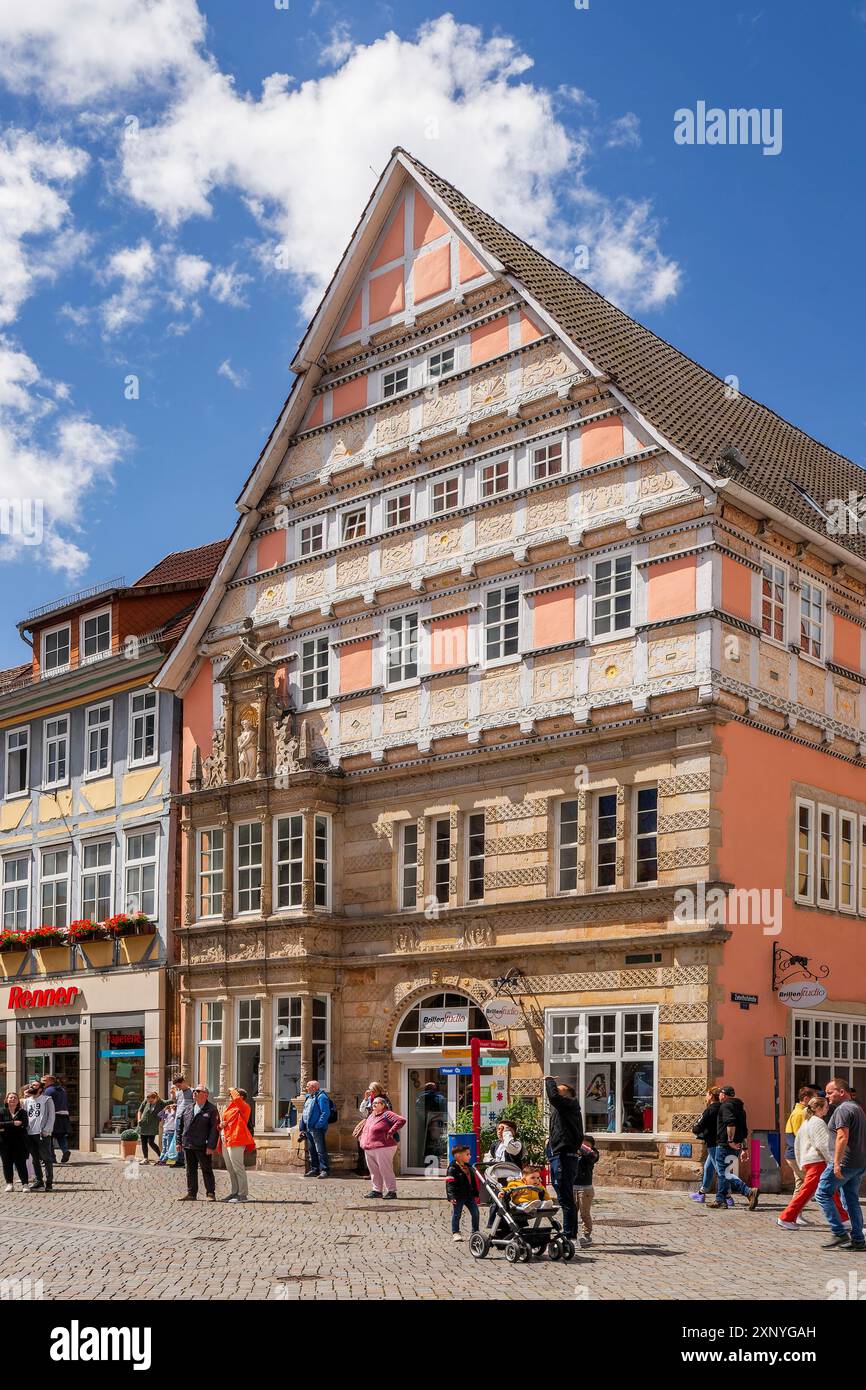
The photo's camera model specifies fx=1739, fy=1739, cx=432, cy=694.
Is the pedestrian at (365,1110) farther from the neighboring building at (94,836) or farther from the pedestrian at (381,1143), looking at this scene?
the neighboring building at (94,836)

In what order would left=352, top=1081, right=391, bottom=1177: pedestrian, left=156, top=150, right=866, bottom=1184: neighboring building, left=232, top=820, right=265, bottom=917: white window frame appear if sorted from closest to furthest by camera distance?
1. left=352, top=1081, right=391, bottom=1177: pedestrian
2. left=156, top=150, right=866, bottom=1184: neighboring building
3. left=232, top=820, right=265, bottom=917: white window frame

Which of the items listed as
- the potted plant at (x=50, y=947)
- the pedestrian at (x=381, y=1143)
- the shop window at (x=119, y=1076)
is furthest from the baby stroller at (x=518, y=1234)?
the potted plant at (x=50, y=947)

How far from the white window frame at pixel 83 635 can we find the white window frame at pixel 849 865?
16.5 m

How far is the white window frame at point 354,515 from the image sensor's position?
106 ft

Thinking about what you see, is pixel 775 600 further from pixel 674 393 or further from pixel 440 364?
pixel 440 364

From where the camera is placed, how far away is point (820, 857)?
28797 millimetres

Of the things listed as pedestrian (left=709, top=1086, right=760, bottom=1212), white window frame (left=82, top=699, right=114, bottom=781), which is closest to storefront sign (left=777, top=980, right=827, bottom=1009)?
pedestrian (left=709, top=1086, right=760, bottom=1212)

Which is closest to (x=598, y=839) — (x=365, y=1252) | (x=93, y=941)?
(x=365, y=1252)

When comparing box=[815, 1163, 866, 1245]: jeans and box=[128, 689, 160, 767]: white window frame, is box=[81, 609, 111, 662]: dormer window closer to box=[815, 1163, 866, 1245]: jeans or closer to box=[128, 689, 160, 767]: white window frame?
box=[128, 689, 160, 767]: white window frame

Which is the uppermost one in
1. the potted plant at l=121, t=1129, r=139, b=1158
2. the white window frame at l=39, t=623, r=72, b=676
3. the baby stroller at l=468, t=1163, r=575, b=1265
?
the white window frame at l=39, t=623, r=72, b=676

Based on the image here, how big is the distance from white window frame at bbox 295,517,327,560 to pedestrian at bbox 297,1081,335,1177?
413 inches

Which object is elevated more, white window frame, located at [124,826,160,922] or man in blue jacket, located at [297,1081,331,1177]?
white window frame, located at [124,826,160,922]

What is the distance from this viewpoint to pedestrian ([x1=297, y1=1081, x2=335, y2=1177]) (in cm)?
2736

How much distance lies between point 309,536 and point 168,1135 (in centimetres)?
1148
